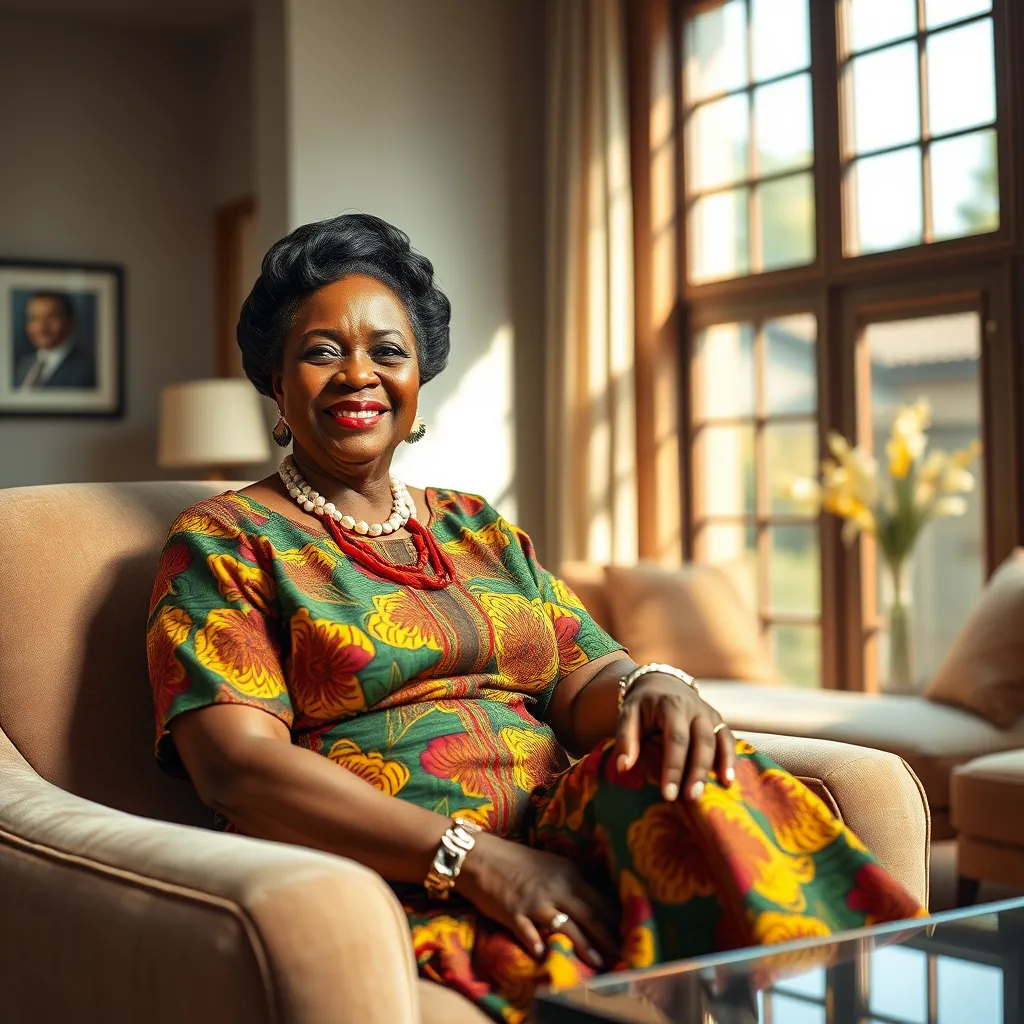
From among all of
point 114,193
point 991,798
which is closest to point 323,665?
point 991,798

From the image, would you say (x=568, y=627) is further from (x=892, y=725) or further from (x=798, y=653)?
(x=798, y=653)

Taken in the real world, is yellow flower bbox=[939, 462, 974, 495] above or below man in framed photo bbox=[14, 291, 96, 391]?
below

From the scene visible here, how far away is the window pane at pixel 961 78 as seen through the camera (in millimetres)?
4371

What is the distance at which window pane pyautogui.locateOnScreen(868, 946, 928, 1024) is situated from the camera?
3.84 feet

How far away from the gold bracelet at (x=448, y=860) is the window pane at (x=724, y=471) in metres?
3.93

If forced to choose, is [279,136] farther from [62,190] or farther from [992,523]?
[992,523]

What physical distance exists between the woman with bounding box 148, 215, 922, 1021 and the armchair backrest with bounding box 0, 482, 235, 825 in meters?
0.21

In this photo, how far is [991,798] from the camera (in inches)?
122

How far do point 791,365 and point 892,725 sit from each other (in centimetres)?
187

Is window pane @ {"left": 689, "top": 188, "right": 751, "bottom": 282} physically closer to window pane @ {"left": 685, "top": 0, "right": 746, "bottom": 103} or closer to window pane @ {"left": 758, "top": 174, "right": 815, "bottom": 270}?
window pane @ {"left": 758, "top": 174, "right": 815, "bottom": 270}

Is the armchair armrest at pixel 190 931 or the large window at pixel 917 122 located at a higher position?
the large window at pixel 917 122

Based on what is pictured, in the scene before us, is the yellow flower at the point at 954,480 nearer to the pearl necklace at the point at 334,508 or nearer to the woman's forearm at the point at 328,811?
the pearl necklace at the point at 334,508

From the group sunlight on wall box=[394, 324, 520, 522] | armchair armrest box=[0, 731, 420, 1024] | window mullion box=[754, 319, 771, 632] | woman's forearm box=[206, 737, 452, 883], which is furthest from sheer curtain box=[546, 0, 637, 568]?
armchair armrest box=[0, 731, 420, 1024]

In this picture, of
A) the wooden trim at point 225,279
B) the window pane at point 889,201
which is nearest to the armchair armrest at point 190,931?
the window pane at point 889,201
